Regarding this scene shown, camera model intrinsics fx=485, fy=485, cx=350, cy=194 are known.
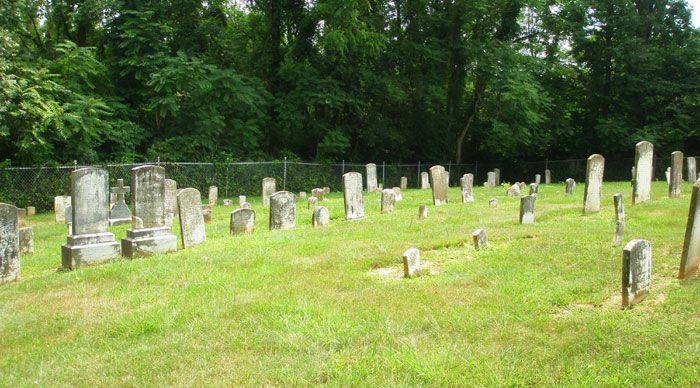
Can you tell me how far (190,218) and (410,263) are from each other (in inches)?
187

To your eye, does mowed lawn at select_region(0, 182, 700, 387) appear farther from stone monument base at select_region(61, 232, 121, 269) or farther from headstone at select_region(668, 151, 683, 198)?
headstone at select_region(668, 151, 683, 198)

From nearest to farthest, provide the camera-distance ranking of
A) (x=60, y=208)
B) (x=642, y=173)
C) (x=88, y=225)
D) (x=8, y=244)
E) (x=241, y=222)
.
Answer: (x=8, y=244), (x=88, y=225), (x=241, y=222), (x=642, y=173), (x=60, y=208)

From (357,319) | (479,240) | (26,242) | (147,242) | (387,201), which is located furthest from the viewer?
(387,201)

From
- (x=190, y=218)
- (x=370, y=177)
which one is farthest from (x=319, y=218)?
(x=370, y=177)

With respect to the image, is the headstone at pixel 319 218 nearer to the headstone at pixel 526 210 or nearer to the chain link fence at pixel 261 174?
the headstone at pixel 526 210

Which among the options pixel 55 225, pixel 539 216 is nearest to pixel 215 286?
pixel 539 216

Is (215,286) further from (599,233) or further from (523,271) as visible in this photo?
(599,233)

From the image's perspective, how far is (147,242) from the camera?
852 centimetres

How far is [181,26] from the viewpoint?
24.1m

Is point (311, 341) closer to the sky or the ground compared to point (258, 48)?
closer to the ground

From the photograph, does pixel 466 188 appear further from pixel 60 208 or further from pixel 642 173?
pixel 60 208

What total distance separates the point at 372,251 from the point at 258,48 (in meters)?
22.4

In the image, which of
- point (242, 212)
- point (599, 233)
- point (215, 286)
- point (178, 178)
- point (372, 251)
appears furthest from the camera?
point (178, 178)

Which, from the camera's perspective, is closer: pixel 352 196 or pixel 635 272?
pixel 635 272
